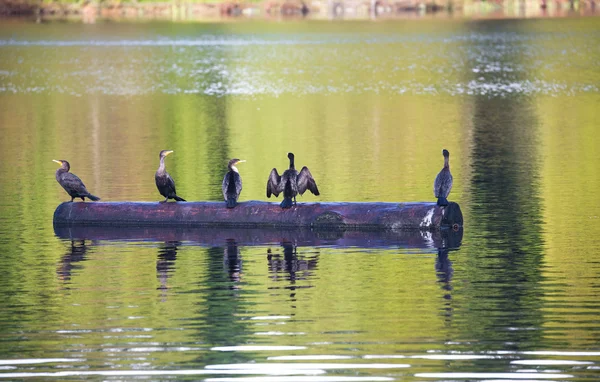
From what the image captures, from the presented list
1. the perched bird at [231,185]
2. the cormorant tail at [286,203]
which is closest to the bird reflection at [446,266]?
the cormorant tail at [286,203]

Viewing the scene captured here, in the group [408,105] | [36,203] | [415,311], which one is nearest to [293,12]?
[408,105]

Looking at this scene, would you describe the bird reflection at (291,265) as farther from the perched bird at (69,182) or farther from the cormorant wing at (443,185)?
the perched bird at (69,182)

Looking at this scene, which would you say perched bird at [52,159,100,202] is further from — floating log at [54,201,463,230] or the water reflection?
the water reflection

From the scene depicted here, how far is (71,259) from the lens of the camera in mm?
25000

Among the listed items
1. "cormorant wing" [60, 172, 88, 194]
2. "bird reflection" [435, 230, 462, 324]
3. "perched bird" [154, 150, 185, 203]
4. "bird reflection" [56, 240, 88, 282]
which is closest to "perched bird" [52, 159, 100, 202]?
"cormorant wing" [60, 172, 88, 194]

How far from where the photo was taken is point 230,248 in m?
25.8

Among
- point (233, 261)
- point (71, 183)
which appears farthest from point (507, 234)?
point (71, 183)

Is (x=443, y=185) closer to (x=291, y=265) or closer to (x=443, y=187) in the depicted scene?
(x=443, y=187)

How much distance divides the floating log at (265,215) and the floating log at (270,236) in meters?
0.11

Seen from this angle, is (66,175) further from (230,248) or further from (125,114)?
(125,114)

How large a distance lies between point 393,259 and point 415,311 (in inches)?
163

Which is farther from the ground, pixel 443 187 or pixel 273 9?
pixel 273 9

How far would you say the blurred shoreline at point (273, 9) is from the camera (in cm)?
17338

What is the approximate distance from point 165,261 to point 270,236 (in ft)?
9.63
